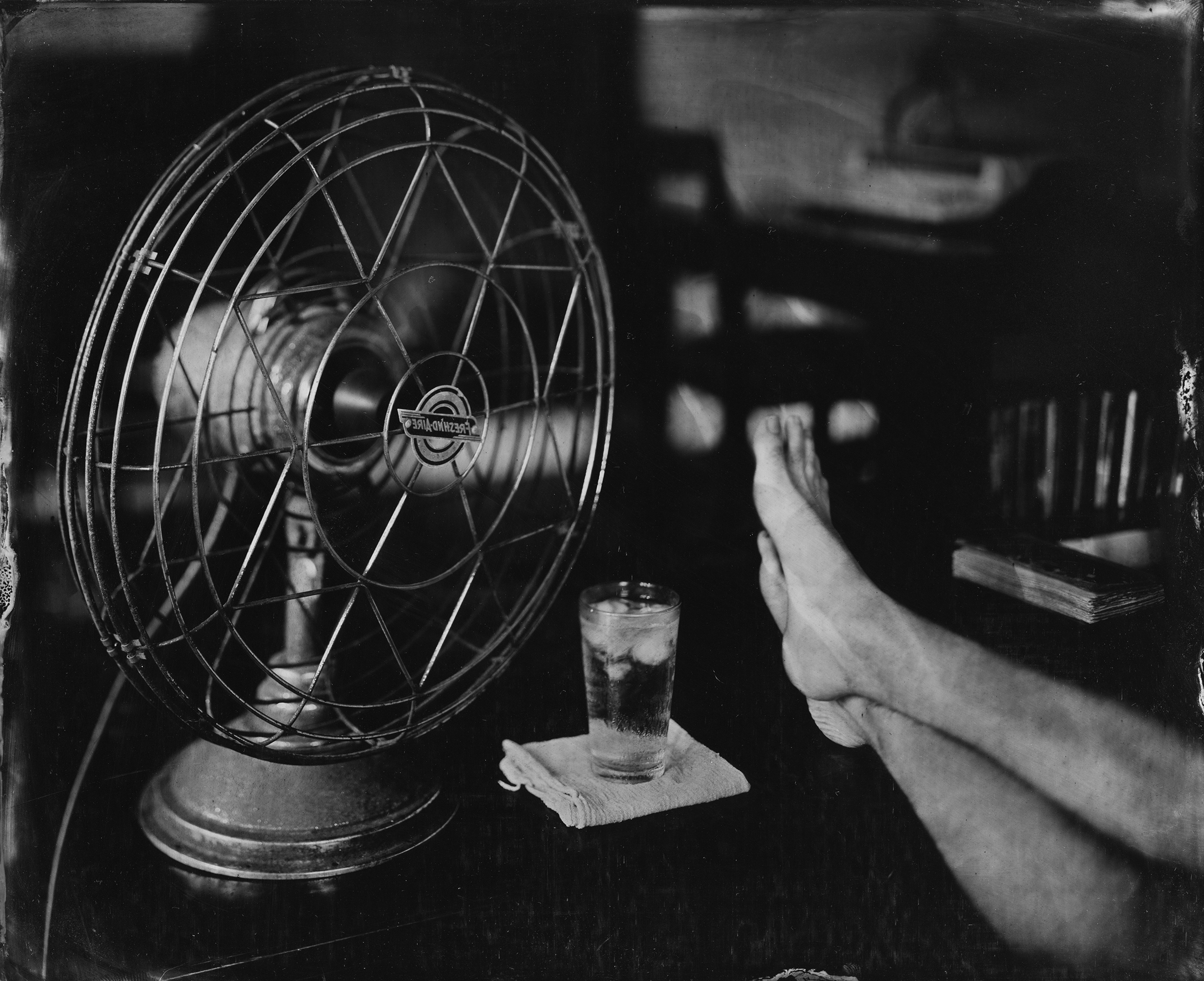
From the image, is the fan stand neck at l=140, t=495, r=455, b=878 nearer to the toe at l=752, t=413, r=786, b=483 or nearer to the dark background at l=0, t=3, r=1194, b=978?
the dark background at l=0, t=3, r=1194, b=978

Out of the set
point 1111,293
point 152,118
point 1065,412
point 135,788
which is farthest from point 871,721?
point 152,118

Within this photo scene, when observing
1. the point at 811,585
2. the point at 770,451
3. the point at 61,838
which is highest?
the point at 770,451

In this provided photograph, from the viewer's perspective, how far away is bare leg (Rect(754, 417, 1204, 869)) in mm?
1032

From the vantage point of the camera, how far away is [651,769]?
39.5 inches

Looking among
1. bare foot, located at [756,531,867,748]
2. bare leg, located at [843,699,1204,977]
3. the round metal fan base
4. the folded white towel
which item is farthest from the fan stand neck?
bare leg, located at [843,699,1204,977]

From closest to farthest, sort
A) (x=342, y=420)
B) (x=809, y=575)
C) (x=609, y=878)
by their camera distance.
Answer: (x=342, y=420), (x=609, y=878), (x=809, y=575)

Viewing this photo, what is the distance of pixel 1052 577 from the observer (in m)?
1.04

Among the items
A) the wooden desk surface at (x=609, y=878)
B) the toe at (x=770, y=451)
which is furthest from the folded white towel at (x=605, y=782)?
the toe at (x=770, y=451)

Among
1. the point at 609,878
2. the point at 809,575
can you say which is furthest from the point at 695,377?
the point at 609,878

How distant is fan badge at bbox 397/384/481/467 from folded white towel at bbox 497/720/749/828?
34 cm

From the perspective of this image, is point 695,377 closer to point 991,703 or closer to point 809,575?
point 809,575

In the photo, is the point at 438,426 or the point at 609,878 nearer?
the point at 438,426

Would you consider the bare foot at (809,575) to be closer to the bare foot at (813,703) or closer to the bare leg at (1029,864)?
the bare foot at (813,703)

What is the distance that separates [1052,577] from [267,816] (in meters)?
0.80
